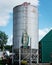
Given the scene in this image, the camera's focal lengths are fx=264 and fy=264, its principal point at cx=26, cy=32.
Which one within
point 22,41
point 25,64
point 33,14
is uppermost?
point 33,14

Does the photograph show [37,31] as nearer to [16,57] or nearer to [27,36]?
[27,36]

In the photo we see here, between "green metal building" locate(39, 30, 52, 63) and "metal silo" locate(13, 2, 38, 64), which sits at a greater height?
"metal silo" locate(13, 2, 38, 64)

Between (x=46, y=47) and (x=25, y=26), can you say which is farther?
(x=46, y=47)

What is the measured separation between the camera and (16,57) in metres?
45.7

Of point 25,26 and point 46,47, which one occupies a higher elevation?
point 25,26

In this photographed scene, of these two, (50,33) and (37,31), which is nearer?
(37,31)

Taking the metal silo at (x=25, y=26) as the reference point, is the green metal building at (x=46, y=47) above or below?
below

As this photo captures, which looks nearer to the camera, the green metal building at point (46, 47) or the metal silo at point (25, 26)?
the metal silo at point (25, 26)

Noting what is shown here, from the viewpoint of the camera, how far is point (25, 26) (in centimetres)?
4475

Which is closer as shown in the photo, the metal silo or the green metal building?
the metal silo

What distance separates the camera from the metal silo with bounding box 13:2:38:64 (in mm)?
44688

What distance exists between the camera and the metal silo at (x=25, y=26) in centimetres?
4469

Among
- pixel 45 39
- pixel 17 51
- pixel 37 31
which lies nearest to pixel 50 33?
pixel 45 39

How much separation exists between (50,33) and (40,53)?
427 cm
